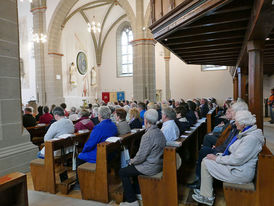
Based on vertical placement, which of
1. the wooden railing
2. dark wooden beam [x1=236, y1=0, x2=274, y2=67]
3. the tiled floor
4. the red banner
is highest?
the wooden railing

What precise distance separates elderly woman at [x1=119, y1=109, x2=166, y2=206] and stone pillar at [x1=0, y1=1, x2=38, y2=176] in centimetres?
217

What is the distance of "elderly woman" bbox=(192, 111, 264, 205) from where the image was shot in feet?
7.71

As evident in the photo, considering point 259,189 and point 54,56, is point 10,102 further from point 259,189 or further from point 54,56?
point 54,56

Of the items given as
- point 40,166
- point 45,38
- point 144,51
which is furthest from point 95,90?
point 40,166

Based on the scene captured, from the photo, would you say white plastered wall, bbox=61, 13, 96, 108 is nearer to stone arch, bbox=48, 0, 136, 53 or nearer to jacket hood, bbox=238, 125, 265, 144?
stone arch, bbox=48, 0, 136, 53

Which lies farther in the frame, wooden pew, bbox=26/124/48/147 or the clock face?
the clock face

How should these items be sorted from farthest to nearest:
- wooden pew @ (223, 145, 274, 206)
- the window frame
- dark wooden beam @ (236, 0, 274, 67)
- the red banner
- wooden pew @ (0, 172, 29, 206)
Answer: the red banner, the window frame, dark wooden beam @ (236, 0, 274, 67), wooden pew @ (223, 145, 274, 206), wooden pew @ (0, 172, 29, 206)

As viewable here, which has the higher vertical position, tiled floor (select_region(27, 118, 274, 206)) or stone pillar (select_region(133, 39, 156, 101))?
stone pillar (select_region(133, 39, 156, 101))

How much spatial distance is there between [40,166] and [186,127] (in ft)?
8.96

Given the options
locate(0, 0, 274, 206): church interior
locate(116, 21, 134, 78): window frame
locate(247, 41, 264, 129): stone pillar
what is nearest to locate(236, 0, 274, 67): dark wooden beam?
locate(0, 0, 274, 206): church interior

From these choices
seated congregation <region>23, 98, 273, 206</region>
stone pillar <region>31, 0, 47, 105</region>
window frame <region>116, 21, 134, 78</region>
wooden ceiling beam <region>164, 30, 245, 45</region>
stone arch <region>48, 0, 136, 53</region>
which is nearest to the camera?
seated congregation <region>23, 98, 273, 206</region>

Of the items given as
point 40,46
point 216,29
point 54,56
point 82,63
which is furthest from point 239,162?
point 82,63

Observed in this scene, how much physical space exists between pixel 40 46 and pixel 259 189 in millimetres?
12636

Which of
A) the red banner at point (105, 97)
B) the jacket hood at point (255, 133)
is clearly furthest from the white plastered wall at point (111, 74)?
the jacket hood at point (255, 133)
